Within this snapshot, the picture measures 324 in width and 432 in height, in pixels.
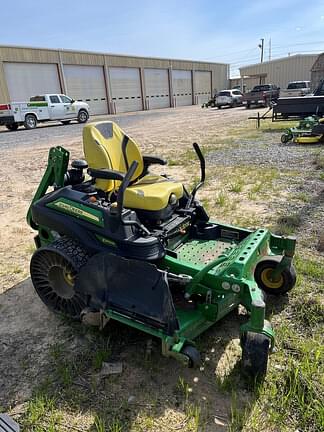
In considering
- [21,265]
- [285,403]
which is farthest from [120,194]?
[21,265]

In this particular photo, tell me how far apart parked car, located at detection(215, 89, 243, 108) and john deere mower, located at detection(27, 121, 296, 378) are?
27.9 m

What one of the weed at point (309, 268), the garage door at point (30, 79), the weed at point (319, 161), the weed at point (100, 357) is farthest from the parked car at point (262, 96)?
the weed at point (100, 357)

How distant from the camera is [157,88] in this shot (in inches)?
1420

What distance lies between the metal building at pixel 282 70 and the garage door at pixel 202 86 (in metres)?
4.35

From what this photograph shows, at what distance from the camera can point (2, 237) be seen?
459cm

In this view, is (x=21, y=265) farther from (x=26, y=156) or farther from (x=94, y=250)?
(x=26, y=156)

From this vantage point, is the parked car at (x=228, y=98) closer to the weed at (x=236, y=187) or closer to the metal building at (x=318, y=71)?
the metal building at (x=318, y=71)

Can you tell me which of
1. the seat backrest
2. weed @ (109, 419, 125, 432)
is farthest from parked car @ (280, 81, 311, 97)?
weed @ (109, 419, 125, 432)

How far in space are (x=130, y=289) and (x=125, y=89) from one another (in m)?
32.4

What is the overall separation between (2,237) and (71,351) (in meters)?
2.58

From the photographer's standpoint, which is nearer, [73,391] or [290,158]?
[73,391]

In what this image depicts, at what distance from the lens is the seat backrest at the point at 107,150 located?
3.06 metres

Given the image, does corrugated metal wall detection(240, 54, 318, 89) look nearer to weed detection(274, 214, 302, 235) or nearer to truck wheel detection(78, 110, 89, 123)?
truck wheel detection(78, 110, 89, 123)

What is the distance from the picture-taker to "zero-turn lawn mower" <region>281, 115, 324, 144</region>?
964 cm
